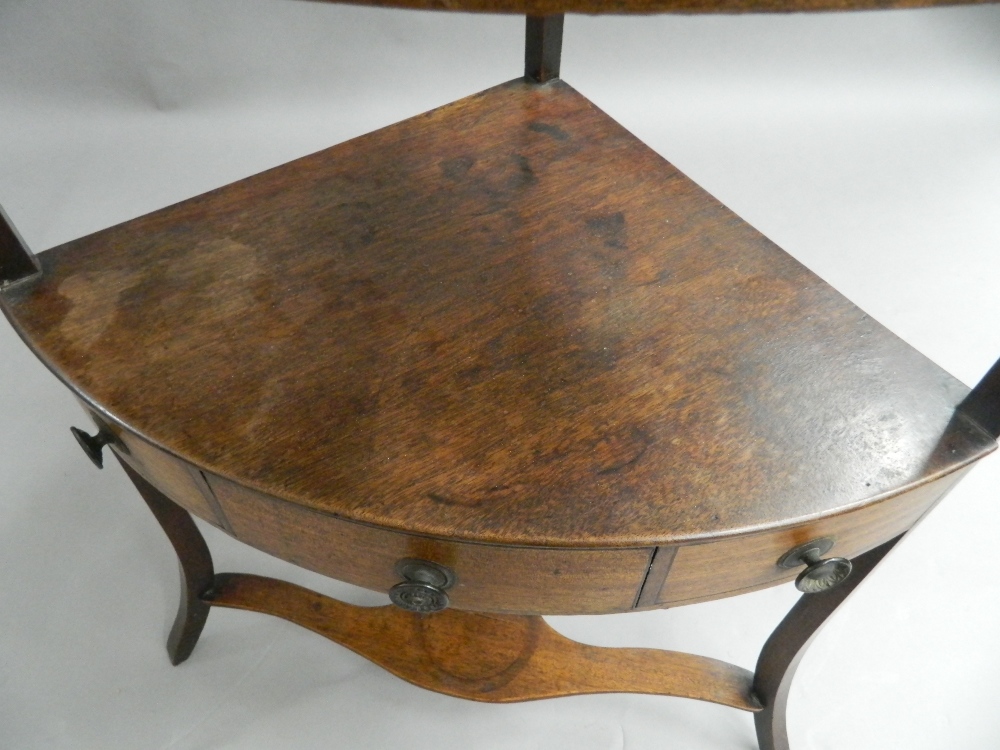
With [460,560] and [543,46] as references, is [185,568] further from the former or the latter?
[543,46]

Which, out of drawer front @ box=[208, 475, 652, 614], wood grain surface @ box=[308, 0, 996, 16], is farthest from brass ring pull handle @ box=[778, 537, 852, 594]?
wood grain surface @ box=[308, 0, 996, 16]

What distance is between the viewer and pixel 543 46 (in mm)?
1016

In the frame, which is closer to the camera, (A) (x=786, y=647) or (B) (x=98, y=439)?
(B) (x=98, y=439)

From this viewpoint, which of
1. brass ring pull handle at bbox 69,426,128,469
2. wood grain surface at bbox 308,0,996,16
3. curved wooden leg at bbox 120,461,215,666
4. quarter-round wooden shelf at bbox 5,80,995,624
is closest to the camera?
wood grain surface at bbox 308,0,996,16

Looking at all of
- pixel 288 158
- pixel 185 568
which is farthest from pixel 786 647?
pixel 288 158

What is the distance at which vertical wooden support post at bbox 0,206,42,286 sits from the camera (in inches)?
29.4

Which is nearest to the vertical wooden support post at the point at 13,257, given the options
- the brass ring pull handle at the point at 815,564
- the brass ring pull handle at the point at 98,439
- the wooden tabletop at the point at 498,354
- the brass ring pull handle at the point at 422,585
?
the wooden tabletop at the point at 498,354

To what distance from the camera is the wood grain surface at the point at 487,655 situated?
3.34 feet

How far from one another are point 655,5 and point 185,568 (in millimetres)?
923

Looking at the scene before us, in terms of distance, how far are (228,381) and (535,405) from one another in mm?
257

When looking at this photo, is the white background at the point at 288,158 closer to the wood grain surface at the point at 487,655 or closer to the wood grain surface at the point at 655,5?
the wood grain surface at the point at 487,655

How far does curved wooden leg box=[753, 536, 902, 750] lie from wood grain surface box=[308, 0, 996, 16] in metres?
0.57

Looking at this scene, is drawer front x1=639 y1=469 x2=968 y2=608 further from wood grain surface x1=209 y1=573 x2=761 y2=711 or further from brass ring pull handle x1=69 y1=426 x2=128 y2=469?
brass ring pull handle x1=69 y1=426 x2=128 y2=469

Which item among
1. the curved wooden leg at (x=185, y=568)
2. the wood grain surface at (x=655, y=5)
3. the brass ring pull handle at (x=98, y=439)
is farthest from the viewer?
the curved wooden leg at (x=185, y=568)
